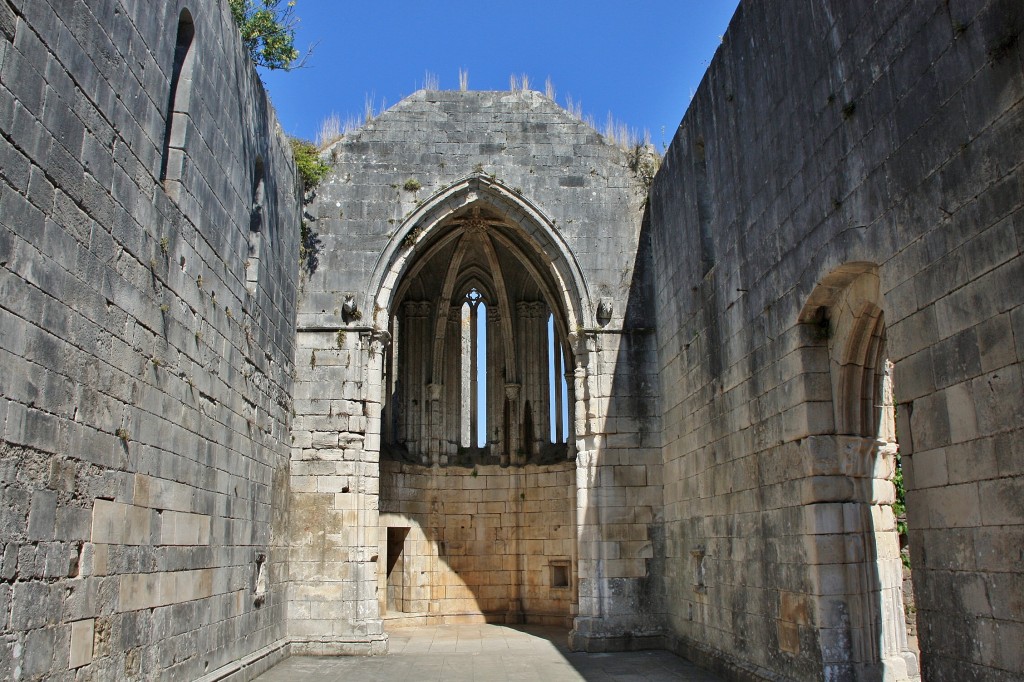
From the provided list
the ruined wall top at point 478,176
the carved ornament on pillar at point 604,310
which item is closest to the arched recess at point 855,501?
the carved ornament on pillar at point 604,310

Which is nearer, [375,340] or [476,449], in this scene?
[375,340]

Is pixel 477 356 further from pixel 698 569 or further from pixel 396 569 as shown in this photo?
pixel 698 569

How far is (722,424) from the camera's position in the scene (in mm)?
9383

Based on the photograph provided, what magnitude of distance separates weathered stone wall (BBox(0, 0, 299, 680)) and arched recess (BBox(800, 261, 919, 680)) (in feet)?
17.6

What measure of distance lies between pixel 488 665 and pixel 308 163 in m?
7.59

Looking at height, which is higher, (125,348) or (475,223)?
(475,223)

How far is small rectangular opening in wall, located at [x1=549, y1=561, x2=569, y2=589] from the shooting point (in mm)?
16188

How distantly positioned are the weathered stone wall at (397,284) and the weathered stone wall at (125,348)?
2.05m

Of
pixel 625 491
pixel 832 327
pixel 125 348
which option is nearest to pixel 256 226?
pixel 125 348

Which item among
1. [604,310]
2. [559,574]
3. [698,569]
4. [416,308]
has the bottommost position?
[559,574]

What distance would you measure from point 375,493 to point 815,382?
7.07 m

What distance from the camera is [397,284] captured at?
13.1m

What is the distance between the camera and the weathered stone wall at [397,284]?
39.0 ft

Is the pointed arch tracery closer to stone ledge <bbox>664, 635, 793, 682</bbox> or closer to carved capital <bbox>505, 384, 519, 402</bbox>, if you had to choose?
carved capital <bbox>505, 384, 519, 402</bbox>
